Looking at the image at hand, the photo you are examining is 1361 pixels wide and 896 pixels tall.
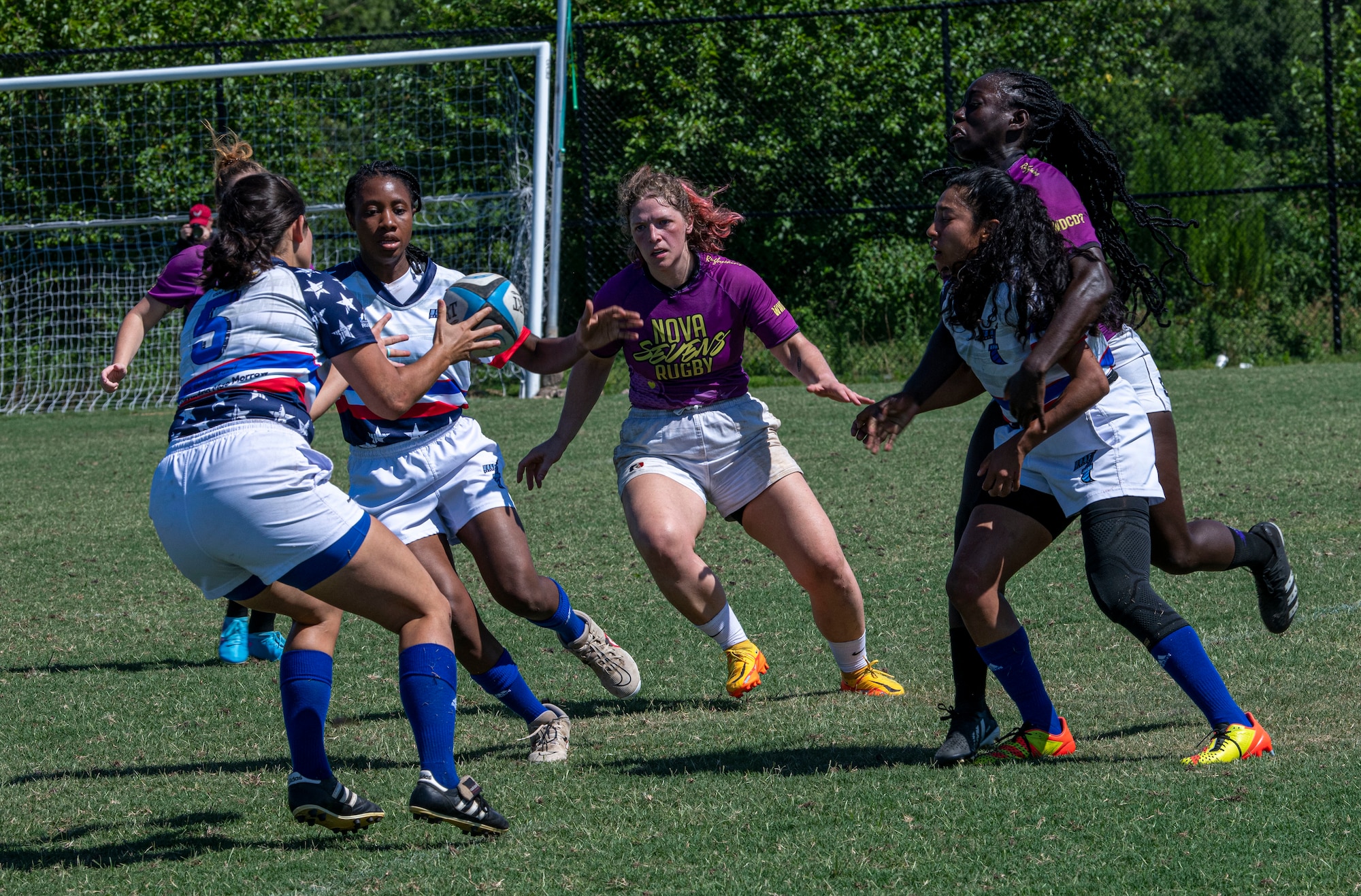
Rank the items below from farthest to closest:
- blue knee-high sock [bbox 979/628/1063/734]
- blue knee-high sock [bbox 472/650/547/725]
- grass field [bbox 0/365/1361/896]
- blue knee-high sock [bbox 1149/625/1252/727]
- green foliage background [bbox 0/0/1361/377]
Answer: green foliage background [bbox 0/0/1361/377] < blue knee-high sock [bbox 472/650/547/725] < blue knee-high sock [bbox 979/628/1063/734] < blue knee-high sock [bbox 1149/625/1252/727] < grass field [bbox 0/365/1361/896]

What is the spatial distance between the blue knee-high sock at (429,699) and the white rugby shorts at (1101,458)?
6.00ft

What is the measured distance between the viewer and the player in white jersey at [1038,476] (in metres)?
3.96

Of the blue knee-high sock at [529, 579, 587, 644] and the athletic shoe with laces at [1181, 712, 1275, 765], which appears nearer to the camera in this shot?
the athletic shoe with laces at [1181, 712, 1275, 765]

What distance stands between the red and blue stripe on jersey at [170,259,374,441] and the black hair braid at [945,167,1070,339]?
1815mm

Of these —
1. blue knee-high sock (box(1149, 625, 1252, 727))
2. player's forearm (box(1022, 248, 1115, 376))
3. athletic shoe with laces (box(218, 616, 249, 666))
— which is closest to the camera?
player's forearm (box(1022, 248, 1115, 376))

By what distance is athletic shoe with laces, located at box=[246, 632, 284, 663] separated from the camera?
613 cm

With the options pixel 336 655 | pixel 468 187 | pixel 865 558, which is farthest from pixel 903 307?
pixel 336 655

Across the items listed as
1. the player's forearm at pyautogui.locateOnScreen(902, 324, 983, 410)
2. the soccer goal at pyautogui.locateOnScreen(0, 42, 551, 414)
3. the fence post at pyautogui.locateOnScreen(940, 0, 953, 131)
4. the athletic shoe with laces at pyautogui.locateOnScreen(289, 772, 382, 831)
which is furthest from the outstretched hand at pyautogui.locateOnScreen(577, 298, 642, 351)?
the fence post at pyautogui.locateOnScreen(940, 0, 953, 131)

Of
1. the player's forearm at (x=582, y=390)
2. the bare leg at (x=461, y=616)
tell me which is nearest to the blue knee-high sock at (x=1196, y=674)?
the bare leg at (x=461, y=616)

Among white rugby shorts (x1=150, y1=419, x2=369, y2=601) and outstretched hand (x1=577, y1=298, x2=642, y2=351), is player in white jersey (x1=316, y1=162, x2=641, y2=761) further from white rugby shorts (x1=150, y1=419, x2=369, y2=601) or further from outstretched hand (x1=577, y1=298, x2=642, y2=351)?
white rugby shorts (x1=150, y1=419, x2=369, y2=601)

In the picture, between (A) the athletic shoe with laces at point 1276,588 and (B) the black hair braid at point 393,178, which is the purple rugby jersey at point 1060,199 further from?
(B) the black hair braid at point 393,178

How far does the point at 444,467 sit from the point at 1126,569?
235 centimetres

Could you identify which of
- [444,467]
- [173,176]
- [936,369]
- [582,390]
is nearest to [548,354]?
[582,390]

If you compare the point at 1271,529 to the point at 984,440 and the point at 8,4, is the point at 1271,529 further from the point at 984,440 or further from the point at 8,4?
the point at 8,4
